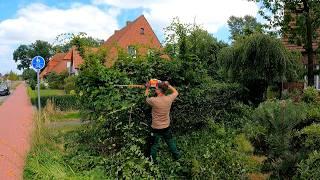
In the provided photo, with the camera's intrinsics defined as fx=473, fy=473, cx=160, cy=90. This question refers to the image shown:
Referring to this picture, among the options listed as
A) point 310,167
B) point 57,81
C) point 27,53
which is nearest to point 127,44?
point 310,167

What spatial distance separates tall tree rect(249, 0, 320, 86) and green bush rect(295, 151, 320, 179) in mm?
13460

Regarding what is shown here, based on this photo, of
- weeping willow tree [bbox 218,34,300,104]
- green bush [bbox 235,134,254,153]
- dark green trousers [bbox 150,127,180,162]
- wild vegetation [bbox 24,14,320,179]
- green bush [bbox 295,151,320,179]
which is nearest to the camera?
green bush [bbox 295,151,320,179]

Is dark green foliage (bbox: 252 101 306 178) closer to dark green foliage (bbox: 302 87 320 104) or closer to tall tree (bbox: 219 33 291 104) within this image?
dark green foliage (bbox: 302 87 320 104)

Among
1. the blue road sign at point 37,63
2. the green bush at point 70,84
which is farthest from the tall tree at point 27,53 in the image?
the blue road sign at point 37,63

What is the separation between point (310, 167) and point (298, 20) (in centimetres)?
1429

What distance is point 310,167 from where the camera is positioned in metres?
6.82

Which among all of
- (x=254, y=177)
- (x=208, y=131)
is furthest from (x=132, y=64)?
(x=254, y=177)

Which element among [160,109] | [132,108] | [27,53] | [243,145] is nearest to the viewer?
[160,109]

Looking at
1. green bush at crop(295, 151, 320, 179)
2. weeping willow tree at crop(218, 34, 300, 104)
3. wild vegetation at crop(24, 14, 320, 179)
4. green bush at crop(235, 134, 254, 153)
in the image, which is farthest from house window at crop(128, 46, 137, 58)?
weeping willow tree at crop(218, 34, 300, 104)

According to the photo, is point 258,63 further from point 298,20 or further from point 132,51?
point 132,51

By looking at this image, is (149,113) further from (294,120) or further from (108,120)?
(294,120)

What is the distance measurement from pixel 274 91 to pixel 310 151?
556 inches

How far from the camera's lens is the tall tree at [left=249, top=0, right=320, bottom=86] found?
19.4 meters

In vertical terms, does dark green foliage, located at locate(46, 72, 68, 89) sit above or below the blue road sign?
below
